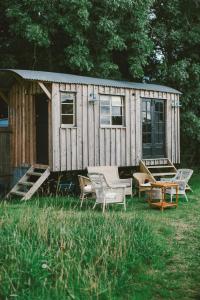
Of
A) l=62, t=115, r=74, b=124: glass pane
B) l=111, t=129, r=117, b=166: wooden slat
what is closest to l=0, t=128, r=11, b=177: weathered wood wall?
l=62, t=115, r=74, b=124: glass pane

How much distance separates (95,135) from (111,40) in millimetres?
4696

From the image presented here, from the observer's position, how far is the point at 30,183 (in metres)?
12.1

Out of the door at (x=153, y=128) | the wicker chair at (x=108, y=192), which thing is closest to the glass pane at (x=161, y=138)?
the door at (x=153, y=128)

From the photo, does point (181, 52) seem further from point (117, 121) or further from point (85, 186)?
point (85, 186)

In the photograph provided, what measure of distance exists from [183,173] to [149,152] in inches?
86.2

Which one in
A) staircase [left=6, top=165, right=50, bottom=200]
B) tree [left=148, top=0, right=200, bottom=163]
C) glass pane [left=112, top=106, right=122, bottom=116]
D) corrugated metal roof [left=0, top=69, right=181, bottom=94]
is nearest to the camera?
corrugated metal roof [left=0, top=69, right=181, bottom=94]

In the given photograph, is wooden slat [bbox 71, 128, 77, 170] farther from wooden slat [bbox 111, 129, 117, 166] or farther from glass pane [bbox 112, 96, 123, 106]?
glass pane [bbox 112, 96, 123, 106]

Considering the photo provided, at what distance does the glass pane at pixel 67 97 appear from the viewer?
12457mm

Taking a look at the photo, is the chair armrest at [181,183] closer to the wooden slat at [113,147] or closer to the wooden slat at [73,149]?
the wooden slat at [113,147]

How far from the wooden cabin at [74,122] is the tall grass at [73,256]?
5048 mm

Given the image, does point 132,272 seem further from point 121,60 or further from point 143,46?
point 121,60

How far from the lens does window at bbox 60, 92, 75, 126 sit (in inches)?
494

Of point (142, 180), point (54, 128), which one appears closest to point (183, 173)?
point (142, 180)

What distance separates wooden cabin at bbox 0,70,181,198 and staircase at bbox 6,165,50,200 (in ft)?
0.70
